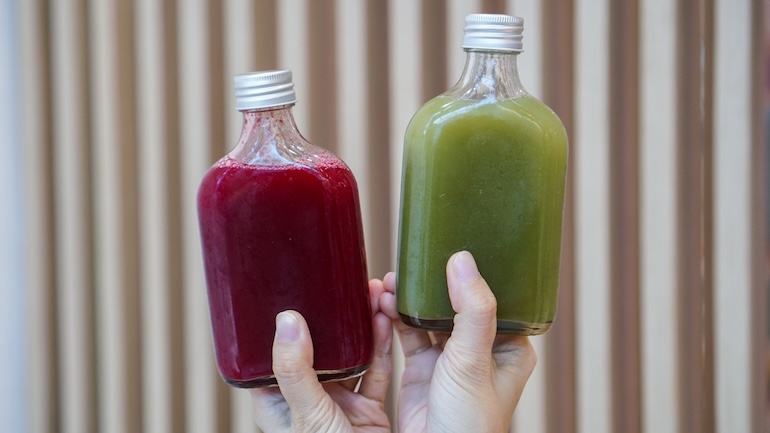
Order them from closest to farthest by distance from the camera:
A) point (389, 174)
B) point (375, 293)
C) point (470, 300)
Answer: point (470, 300), point (375, 293), point (389, 174)

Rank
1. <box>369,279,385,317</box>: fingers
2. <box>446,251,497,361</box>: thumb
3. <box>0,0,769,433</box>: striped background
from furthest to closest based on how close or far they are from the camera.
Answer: <box>0,0,769,433</box>: striped background → <box>369,279,385,317</box>: fingers → <box>446,251,497,361</box>: thumb

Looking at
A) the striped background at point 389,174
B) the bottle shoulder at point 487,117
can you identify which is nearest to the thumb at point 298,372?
the bottle shoulder at point 487,117

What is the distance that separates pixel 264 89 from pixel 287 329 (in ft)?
0.74

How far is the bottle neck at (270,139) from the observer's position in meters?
0.71

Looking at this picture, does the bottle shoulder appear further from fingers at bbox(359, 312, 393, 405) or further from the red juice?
fingers at bbox(359, 312, 393, 405)

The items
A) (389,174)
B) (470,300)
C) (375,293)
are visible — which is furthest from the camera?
(389,174)

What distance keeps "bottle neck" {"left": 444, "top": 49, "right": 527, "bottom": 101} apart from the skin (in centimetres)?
17

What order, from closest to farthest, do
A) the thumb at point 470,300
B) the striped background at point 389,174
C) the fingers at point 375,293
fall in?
the thumb at point 470,300
the fingers at point 375,293
the striped background at point 389,174

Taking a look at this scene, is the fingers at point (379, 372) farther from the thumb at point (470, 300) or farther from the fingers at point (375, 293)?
the thumb at point (470, 300)

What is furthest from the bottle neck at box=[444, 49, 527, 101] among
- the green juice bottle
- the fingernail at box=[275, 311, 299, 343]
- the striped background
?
the striped background

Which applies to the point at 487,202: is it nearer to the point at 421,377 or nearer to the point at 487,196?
the point at 487,196

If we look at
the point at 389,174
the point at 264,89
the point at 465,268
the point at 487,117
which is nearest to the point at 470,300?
the point at 465,268

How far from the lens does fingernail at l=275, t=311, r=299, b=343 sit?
0.69 metres

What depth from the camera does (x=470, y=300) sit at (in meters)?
0.68
